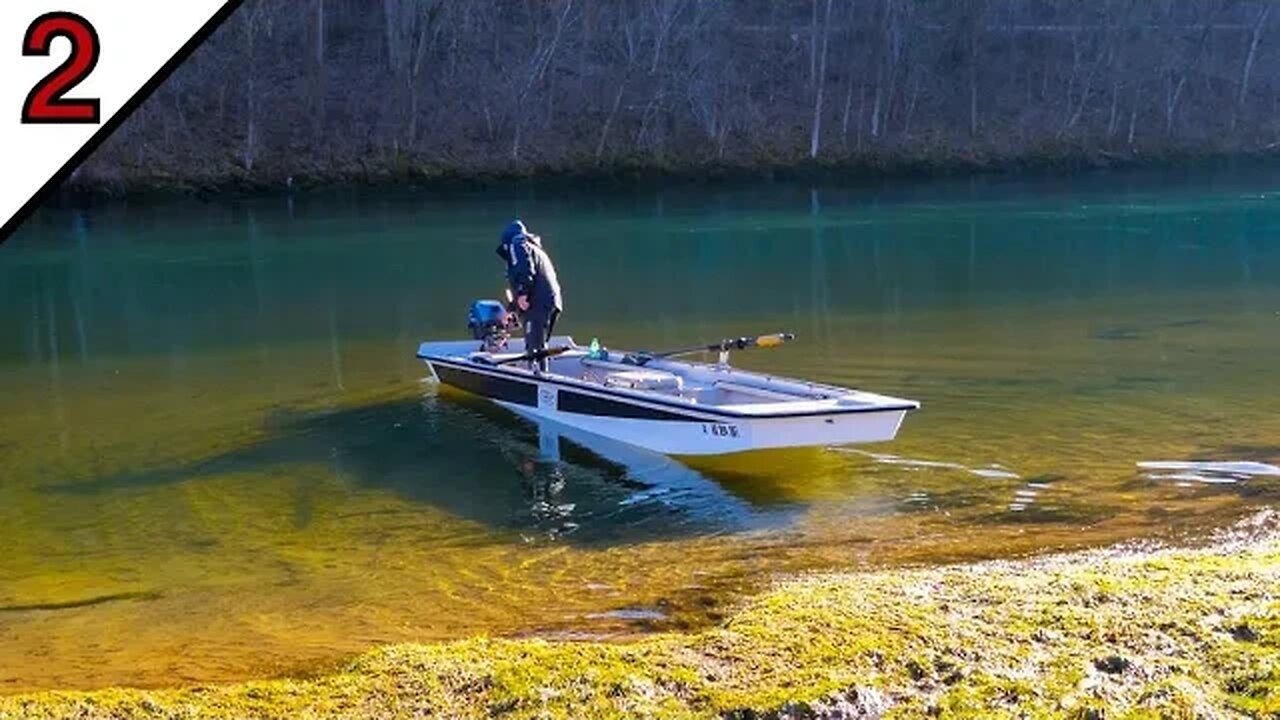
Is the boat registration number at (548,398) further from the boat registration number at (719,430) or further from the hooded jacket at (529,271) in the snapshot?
the boat registration number at (719,430)

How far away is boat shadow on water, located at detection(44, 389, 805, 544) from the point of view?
475 inches

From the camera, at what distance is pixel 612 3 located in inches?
2051

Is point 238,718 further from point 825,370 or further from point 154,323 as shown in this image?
point 154,323

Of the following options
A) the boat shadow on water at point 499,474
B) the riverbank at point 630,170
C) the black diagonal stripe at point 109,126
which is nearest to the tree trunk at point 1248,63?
the riverbank at point 630,170

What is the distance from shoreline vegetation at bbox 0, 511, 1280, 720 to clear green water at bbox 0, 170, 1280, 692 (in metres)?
0.90

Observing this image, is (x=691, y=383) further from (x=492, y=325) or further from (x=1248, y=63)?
(x=1248, y=63)

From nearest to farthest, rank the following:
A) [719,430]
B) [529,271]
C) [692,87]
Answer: [719,430] < [529,271] < [692,87]

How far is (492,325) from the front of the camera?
16.9 m

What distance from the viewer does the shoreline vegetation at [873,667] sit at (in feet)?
23.0

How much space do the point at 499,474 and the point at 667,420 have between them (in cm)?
162

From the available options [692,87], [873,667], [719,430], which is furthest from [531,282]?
[692,87]

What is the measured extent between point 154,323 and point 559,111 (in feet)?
88.1

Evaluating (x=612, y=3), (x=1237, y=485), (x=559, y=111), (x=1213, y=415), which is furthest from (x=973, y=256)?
(x=612, y=3)

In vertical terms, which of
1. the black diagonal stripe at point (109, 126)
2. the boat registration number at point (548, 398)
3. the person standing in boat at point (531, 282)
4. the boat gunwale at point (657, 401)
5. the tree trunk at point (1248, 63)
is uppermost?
the tree trunk at point (1248, 63)
